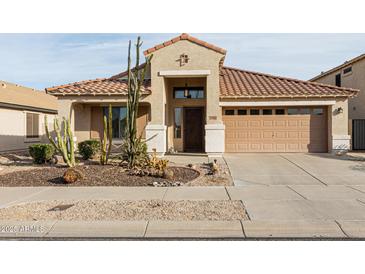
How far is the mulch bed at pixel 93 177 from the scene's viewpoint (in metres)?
9.59

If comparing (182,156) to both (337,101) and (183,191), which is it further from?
(337,101)

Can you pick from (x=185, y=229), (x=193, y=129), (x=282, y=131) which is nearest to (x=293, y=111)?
(x=282, y=131)

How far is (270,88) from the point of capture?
16547 mm

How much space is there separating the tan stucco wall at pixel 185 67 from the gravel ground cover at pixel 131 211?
8.27m

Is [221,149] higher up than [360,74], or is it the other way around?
[360,74]

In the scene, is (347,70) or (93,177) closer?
(93,177)

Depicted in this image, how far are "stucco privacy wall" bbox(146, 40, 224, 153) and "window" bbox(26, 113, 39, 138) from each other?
11.4 meters

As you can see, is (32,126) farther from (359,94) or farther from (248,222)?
(359,94)

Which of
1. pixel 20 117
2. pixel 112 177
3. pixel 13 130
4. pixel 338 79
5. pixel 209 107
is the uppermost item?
pixel 338 79

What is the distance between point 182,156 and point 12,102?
12603mm

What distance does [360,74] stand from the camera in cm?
1945

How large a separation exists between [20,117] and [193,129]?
40.4 feet

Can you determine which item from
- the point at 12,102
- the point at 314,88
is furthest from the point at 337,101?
the point at 12,102

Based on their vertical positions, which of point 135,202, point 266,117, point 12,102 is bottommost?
point 135,202
